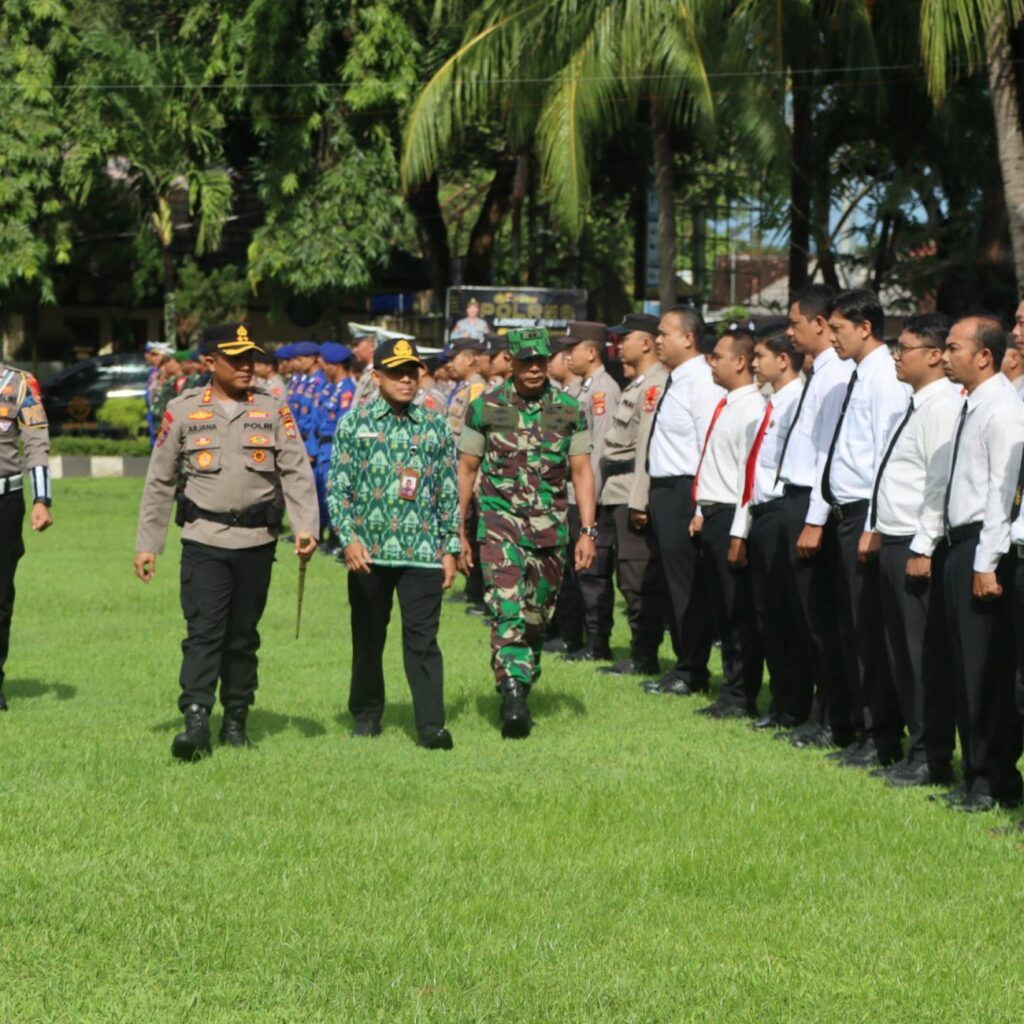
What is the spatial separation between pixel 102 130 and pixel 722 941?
30810 mm

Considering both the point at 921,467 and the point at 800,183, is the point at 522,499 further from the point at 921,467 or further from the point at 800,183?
the point at 800,183

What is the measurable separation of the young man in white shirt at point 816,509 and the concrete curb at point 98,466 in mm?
23413

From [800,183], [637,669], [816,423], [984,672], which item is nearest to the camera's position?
[984,672]

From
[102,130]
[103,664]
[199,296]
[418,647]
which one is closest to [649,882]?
[418,647]

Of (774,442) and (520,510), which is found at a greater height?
(774,442)

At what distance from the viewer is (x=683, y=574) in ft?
38.7

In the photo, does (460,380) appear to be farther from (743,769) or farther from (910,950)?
(910,950)

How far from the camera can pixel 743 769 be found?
9.27m

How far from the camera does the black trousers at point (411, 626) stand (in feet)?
32.4

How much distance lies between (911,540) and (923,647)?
1.63 ft

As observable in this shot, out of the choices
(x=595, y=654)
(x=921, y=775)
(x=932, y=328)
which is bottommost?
(x=595, y=654)

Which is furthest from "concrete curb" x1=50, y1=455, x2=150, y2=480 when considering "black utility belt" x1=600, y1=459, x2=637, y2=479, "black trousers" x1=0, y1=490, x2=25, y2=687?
"black trousers" x1=0, y1=490, x2=25, y2=687

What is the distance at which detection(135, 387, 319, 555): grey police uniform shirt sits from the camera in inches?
374

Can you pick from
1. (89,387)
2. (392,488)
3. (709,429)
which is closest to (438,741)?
(392,488)
